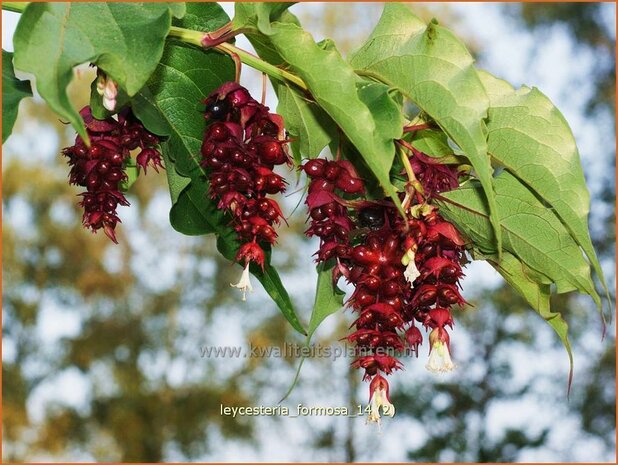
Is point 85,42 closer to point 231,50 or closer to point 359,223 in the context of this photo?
point 231,50

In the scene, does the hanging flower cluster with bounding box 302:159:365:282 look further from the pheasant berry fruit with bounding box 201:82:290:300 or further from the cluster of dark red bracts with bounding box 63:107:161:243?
the cluster of dark red bracts with bounding box 63:107:161:243

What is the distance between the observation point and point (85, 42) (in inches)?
25.4

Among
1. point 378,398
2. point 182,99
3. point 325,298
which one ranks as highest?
point 182,99

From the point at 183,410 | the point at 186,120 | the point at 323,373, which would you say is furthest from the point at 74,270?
the point at 186,120

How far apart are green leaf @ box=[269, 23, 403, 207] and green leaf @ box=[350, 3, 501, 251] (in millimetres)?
34

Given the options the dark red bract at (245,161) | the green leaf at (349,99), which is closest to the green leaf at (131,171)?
the dark red bract at (245,161)

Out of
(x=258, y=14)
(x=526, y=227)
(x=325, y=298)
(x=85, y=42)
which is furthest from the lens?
(x=325, y=298)

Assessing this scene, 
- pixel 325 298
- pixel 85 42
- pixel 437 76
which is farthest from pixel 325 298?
pixel 85 42

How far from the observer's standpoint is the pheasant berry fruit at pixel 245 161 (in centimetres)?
82

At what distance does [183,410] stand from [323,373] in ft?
8.14

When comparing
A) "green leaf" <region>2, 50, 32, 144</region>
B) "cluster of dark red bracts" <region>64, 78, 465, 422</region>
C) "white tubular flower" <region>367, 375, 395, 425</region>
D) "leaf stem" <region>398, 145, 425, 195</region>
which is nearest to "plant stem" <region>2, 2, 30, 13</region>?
"green leaf" <region>2, 50, 32, 144</region>

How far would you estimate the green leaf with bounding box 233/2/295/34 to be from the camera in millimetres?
754

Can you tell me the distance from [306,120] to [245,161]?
0.14m

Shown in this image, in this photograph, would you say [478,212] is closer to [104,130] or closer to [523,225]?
[523,225]
